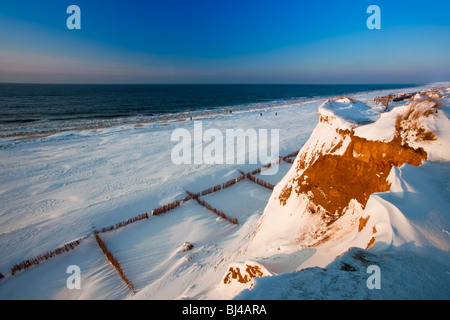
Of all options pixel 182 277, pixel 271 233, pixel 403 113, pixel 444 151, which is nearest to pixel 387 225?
pixel 444 151

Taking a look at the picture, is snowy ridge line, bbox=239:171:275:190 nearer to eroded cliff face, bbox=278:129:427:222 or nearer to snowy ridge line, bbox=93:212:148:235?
eroded cliff face, bbox=278:129:427:222

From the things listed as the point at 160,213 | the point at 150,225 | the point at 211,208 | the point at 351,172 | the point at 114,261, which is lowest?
the point at 114,261

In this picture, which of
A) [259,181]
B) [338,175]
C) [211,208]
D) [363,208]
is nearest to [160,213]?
[211,208]

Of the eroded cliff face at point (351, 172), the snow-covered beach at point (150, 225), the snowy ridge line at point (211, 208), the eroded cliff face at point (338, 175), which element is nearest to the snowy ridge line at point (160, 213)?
the snowy ridge line at point (211, 208)

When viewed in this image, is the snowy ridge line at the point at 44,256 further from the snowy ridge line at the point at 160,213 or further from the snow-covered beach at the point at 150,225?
the snow-covered beach at the point at 150,225

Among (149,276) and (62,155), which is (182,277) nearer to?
(149,276)

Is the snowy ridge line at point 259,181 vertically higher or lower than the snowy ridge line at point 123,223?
higher

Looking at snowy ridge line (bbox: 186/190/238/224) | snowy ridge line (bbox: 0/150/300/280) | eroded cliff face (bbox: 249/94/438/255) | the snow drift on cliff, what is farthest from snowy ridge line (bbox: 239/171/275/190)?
eroded cliff face (bbox: 249/94/438/255)

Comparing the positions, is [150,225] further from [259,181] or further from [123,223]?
[259,181]
